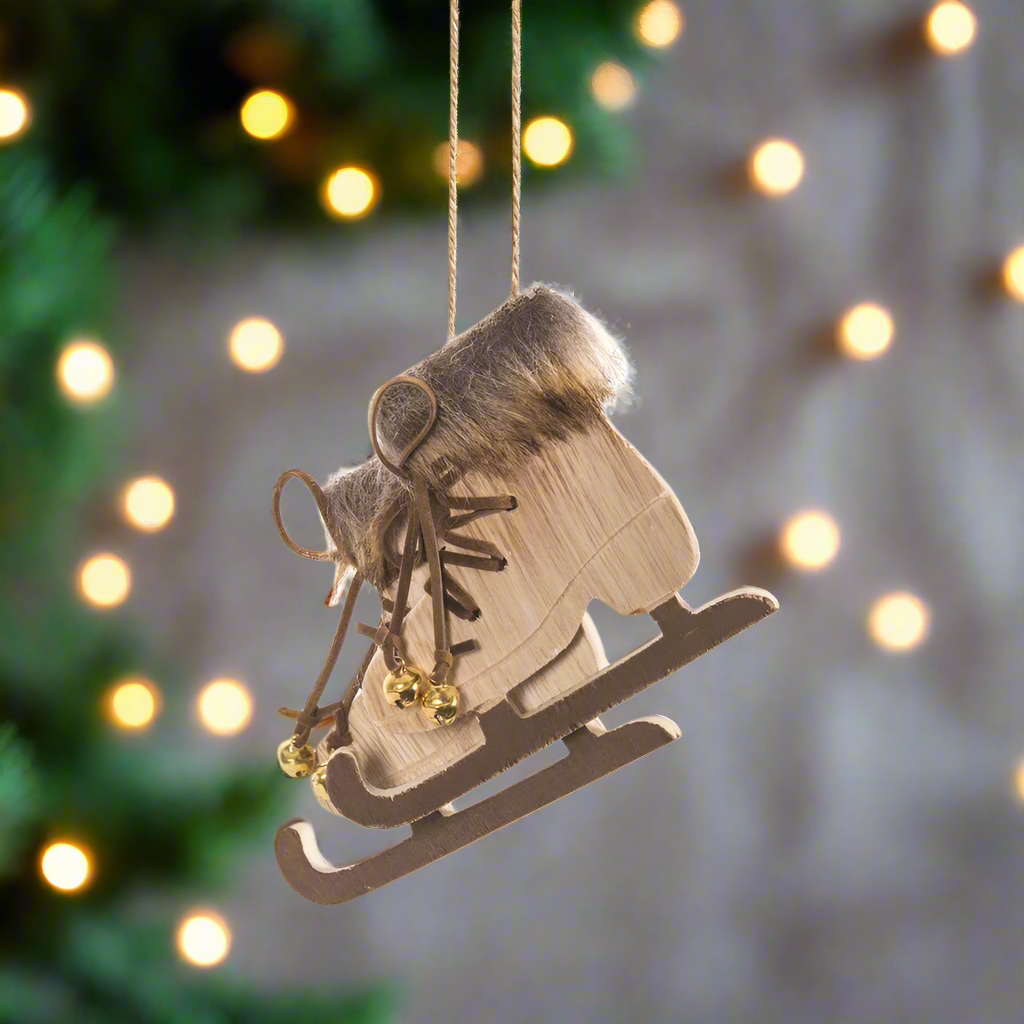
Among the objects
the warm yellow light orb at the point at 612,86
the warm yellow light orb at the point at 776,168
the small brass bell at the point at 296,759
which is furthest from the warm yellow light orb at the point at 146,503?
the warm yellow light orb at the point at 776,168

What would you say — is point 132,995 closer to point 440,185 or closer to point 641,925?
point 641,925

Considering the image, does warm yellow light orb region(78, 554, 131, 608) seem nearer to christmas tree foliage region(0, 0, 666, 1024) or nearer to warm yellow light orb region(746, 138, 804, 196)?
christmas tree foliage region(0, 0, 666, 1024)

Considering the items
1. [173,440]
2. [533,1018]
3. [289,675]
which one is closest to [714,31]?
[173,440]

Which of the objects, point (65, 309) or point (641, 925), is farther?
point (641, 925)

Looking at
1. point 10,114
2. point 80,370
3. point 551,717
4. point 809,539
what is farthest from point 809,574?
point 10,114

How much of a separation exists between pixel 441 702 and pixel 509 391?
0.16 m

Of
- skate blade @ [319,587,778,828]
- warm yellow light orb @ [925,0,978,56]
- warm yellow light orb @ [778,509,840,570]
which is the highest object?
warm yellow light orb @ [925,0,978,56]

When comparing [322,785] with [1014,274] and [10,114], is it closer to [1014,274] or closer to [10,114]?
[10,114]

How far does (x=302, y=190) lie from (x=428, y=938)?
76 centimetres

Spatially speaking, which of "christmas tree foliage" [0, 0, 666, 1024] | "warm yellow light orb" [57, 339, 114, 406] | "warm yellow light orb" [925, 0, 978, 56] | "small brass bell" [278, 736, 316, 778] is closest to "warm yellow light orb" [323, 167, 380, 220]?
"christmas tree foliage" [0, 0, 666, 1024]

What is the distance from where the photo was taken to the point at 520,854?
1.04 metres

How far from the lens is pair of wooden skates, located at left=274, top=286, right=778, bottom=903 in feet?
1.60

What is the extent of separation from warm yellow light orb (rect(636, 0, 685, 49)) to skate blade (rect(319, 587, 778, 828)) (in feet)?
2.25

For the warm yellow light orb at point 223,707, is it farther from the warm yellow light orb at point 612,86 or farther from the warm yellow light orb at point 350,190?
the warm yellow light orb at point 612,86
